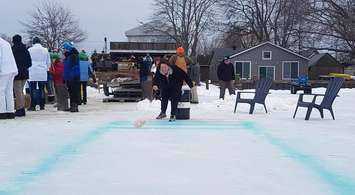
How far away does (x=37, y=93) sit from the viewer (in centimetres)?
1444

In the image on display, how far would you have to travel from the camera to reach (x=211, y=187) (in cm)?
529

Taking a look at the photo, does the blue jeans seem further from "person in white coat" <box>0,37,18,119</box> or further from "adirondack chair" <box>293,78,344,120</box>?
"adirondack chair" <box>293,78,344,120</box>

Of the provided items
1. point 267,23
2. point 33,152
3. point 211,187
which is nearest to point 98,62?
point 33,152

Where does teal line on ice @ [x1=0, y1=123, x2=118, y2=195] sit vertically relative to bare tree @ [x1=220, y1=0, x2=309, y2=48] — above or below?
below

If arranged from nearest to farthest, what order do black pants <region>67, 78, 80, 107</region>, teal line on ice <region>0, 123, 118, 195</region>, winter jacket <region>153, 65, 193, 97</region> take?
1. teal line on ice <region>0, 123, 118, 195</region>
2. winter jacket <region>153, 65, 193, 97</region>
3. black pants <region>67, 78, 80, 107</region>

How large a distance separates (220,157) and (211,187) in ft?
5.46

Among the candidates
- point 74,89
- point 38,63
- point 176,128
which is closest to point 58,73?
point 38,63

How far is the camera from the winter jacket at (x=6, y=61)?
1127 cm

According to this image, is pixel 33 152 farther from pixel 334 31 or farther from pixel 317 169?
pixel 334 31

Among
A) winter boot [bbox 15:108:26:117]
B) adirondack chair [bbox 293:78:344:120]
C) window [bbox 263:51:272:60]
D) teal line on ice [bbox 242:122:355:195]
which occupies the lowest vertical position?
teal line on ice [bbox 242:122:355:195]

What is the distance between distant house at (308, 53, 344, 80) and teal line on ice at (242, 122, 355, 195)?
63732 millimetres

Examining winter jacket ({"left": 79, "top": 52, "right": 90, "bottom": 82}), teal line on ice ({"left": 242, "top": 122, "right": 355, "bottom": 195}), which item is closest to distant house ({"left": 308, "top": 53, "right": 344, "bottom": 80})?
winter jacket ({"left": 79, "top": 52, "right": 90, "bottom": 82})

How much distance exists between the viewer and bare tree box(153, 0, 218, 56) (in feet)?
222

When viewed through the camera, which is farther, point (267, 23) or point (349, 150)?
point (267, 23)
